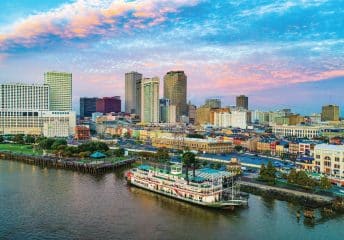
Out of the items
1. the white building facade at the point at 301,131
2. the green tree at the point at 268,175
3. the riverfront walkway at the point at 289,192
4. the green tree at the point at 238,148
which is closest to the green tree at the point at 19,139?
the green tree at the point at 238,148

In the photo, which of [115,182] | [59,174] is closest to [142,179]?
[115,182]

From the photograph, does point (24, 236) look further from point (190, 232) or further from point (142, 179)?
point (142, 179)

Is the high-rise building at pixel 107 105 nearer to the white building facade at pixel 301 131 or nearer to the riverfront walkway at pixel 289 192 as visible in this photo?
the white building facade at pixel 301 131

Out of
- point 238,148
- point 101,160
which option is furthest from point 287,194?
point 238,148

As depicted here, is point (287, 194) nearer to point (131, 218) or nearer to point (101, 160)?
point (131, 218)

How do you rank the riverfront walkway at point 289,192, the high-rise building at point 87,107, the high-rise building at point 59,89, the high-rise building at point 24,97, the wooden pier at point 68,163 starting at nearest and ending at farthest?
1. the riverfront walkway at point 289,192
2. the wooden pier at point 68,163
3. the high-rise building at point 24,97
4. the high-rise building at point 59,89
5. the high-rise building at point 87,107

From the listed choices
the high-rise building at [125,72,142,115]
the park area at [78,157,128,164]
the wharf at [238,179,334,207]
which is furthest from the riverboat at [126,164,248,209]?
the high-rise building at [125,72,142,115]
